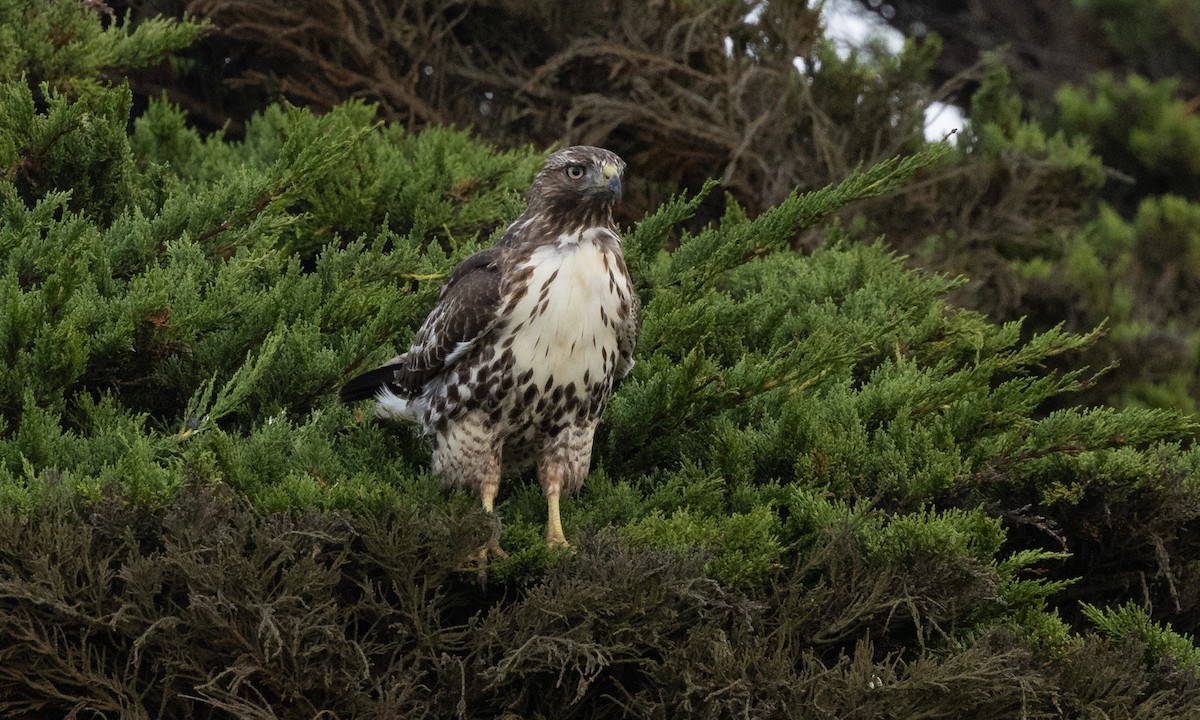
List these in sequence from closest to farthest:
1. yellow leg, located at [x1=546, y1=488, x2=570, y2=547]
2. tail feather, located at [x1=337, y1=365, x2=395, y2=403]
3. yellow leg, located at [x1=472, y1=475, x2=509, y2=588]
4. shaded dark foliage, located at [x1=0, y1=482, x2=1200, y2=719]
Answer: shaded dark foliage, located at [x1=0, y1=482, x2=1200, y2=719], yellow leg, located at [x1=472, y1=475, x2=509, y2=588], yellow leg, located at [x1=546, y1=488, x2=570, y2=547], tail feather, located at [x1=337, y1=365, x2=395, y2=403]

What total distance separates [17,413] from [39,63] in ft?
6.91

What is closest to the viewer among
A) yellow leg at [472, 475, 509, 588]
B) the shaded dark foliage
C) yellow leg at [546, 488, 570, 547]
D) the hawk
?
the shaded dark foliage

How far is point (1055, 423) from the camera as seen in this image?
13.4ft

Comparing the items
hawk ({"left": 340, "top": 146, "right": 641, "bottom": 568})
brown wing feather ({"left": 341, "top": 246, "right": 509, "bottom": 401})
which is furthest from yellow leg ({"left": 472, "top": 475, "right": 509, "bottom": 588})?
brown wing feather ({"left": 341, "top": 246, "right": 509, "bottom": 401})

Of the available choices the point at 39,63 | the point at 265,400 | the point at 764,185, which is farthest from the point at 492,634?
the point at 764,185

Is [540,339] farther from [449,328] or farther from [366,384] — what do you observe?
[366,384]

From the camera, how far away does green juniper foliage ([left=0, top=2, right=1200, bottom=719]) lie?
3.24m

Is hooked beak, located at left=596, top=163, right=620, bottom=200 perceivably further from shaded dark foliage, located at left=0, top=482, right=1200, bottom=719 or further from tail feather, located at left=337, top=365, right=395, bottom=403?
shaded dark foliage, located at left=0, top=482, right=1200, bottom=719

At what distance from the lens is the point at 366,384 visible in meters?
4.34

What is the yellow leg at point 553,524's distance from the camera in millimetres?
3738

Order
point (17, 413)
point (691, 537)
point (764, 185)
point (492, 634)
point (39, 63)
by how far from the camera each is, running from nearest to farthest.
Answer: point (492, 634) → point (691, 537) → point (17, 413) → point (39, 63) → point (764, 185)

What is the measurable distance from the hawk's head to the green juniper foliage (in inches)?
15.2

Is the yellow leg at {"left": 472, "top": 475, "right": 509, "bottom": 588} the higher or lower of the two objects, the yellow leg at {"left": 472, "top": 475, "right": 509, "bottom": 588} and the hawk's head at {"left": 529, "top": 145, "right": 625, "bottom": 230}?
the lower

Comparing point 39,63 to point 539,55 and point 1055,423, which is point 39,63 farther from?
point 1055,423
